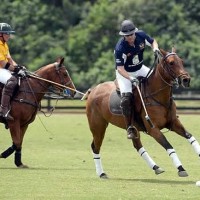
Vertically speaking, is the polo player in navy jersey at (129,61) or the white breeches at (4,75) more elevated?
the polo player in navy jersey at (129,61)

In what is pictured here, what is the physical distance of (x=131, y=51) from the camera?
13.5 metres

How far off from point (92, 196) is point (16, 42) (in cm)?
4514

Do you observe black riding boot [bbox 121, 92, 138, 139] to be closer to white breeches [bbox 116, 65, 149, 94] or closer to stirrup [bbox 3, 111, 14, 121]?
white breeches [bbox 116, 65, 149, 94]

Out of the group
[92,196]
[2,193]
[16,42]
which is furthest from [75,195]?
[16,42]

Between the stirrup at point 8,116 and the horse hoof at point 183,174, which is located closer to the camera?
the horse hoof at point 183,174

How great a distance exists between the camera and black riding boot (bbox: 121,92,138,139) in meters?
13.5

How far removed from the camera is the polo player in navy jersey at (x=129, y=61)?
13.4 m

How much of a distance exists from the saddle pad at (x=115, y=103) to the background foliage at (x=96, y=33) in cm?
3667

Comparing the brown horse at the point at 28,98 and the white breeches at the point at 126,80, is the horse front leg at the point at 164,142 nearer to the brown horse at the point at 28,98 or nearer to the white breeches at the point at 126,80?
the white breeches at the point at 126,80

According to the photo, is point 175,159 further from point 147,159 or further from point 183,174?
point 147,159

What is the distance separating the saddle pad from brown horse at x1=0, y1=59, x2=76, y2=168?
2.35 meters

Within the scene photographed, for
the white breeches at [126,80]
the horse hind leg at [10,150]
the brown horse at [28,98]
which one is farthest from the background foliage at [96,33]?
the white breeches at [126,80]

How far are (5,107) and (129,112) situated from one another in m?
3.25

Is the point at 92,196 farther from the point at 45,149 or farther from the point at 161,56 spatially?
the point at 45,149
